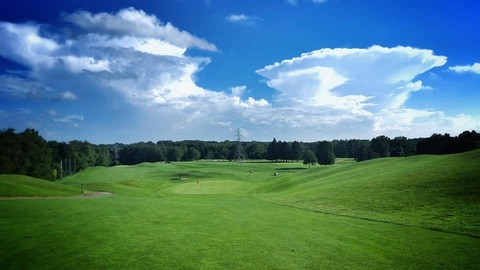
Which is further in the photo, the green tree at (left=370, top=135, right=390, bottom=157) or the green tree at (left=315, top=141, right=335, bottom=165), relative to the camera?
the green tree at (left=370, top=135, right=390, bottom=157)

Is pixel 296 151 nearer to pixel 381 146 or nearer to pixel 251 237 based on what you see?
pixel 381 146

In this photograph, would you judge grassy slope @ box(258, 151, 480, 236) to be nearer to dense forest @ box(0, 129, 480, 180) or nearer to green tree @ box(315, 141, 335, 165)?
dense forest @ box(0, 129, 480, 180)

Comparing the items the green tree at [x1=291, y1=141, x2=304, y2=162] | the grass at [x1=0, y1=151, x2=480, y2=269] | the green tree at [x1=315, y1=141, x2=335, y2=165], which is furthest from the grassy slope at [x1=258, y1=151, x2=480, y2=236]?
the green tree at [x1=291, y1=141, x2=304, y2=162]

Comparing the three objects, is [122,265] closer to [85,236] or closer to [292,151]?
[85,236]

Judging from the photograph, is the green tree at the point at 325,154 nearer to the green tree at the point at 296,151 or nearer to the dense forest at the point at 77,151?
the dense forest at the point at 77,151

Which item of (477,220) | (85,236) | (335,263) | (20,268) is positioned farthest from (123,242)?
(477,220)

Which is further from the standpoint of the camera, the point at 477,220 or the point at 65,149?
the point at 65,149

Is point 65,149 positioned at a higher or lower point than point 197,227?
higher

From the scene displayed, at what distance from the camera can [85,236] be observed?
1659 centimetres

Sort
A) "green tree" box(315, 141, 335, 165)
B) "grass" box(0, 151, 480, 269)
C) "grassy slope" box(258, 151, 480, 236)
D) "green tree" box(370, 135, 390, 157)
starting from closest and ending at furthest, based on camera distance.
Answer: "grass" box(0, 151, 480, 269) < "grassy slope" box(258, 151, 480, 236) < "green tree" box(315, 141, 335, 165) < "green tree" box(370, 135, 390, 157)

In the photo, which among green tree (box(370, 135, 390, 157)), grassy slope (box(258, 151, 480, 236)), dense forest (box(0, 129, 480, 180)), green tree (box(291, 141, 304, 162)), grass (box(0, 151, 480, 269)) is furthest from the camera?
green tree (box(291, 141, 304, 162))

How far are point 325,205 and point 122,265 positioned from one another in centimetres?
2591

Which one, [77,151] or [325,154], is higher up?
[77,151]

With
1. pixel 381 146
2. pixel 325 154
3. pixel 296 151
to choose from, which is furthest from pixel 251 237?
pixel 296 151
